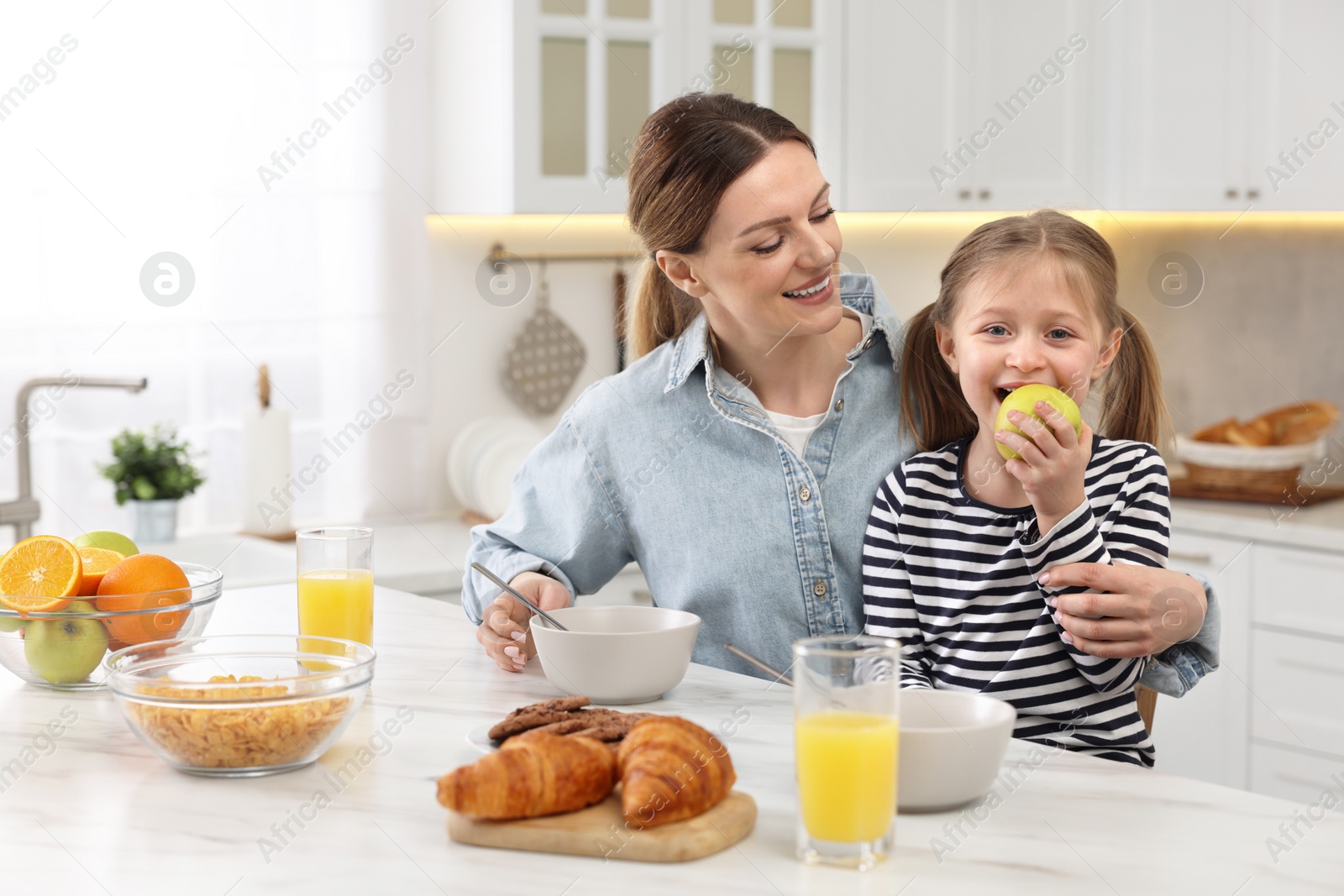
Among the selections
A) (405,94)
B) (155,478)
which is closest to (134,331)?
(155,478)

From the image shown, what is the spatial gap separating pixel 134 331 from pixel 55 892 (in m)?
2.02

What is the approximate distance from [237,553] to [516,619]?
1465 millimetres

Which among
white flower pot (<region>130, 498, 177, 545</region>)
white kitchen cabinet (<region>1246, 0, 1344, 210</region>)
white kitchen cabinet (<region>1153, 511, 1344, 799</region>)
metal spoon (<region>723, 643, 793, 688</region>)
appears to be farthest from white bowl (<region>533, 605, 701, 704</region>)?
white kitchen cabinet (<region>1246, 0, 1344, 210</region>)

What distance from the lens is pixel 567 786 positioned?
0.93 meters

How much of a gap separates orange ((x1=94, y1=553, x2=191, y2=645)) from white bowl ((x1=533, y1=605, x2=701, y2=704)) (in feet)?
1.13

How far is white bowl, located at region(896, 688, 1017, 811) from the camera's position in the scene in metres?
0.95

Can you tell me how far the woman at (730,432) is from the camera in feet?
5.04

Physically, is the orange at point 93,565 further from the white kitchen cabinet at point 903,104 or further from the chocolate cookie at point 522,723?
the white kitchen cabinet at point 903,104

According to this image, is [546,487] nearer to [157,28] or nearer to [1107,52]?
[157,28]

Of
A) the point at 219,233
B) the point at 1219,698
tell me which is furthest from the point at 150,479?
the point at 1219,698

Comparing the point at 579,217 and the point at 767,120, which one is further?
the point at 579,217

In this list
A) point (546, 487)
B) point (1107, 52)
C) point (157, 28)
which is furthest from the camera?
point (1107, 52)

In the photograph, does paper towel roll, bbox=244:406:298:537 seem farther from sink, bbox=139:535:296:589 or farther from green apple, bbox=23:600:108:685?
green apple, bbox=23:600:108:685

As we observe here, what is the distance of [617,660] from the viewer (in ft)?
4.02
